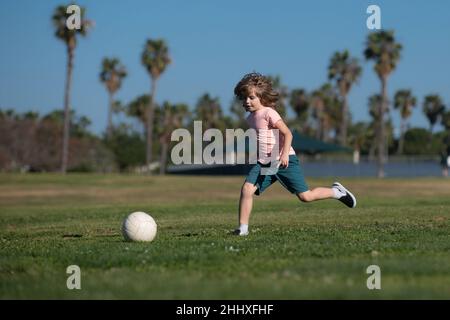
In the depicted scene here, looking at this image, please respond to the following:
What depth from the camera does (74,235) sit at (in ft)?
40.2

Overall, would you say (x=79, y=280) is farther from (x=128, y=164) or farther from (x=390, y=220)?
(x=128, y=164)

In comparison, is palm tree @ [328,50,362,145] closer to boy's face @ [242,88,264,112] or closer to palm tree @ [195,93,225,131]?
palm tree @ [195,93,225,131]

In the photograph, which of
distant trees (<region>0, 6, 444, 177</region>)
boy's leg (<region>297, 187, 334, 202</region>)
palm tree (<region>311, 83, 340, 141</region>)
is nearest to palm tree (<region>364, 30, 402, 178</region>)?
distant trees (<region>0, 6, 444, 177</region>)

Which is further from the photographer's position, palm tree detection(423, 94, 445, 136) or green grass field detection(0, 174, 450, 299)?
palm tree detection(423, 94, 445, 136)

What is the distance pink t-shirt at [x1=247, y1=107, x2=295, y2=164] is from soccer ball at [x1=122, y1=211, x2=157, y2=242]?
1.84 meters

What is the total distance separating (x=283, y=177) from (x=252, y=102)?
3.87 ft

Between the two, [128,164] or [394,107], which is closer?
[128,164]

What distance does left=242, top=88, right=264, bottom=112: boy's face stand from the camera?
1059cm

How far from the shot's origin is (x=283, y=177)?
35.8 feet

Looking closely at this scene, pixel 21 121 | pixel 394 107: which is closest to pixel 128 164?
pixel 21 121

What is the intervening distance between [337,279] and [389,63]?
63.8m

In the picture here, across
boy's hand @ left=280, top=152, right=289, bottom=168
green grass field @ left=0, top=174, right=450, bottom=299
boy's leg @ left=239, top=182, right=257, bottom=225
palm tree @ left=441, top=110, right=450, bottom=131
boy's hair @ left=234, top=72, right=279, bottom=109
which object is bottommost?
green grass field @ left=0, top=174, right=450, bottom=299

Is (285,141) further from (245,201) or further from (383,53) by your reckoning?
(383,53)
